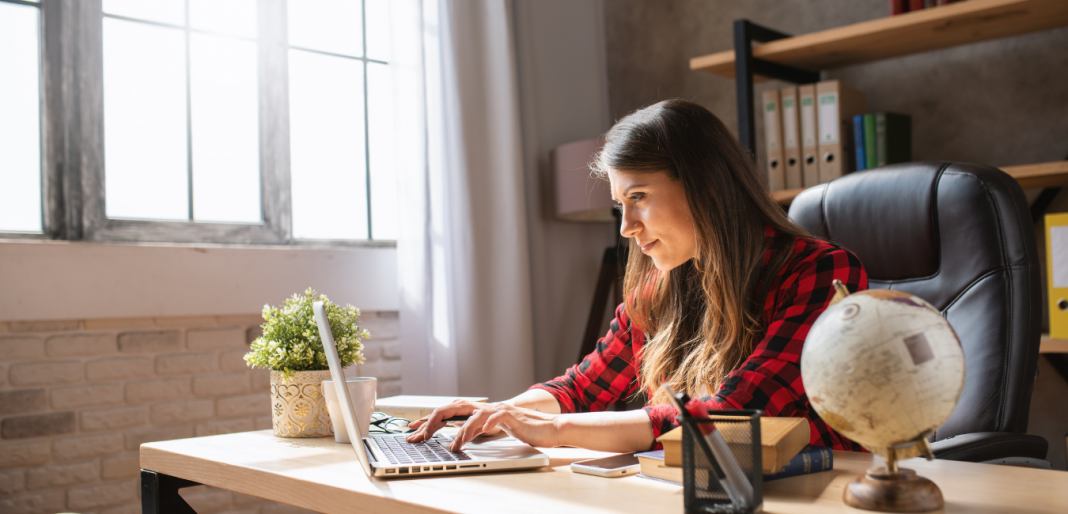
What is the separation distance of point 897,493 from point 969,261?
2.73 ft

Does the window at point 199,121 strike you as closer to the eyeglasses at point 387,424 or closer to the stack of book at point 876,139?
the eyeglasses at point 387,424

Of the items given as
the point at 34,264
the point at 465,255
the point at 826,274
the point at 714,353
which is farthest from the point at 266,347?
the point at 465,255

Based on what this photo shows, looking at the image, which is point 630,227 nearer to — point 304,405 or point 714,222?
point 714,222

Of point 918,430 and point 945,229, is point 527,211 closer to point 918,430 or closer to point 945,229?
point 945,229

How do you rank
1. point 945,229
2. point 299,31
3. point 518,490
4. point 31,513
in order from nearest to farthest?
Answer: point 518,490, point 945,229, point 31,513, point 299,31

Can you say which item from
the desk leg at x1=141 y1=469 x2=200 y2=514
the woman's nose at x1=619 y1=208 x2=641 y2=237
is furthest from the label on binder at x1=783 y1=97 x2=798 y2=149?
the desk leg at x1=141 y1=469 x2=200 y2=514

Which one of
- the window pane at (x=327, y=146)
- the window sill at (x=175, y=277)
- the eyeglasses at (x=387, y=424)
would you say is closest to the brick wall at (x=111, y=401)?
the window sill at (x=175, y=277)

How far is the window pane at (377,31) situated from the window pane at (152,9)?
636 mm

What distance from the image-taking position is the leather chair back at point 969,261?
1291 millimetres

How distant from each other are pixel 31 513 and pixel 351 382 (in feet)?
3.90

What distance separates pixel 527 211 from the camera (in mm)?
2883

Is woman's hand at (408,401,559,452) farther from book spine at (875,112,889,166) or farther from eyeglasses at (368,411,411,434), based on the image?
book spine at (875,112,889,166)

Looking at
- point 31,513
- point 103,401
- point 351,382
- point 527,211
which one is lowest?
point 31,513

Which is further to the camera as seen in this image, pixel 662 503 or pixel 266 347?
pixel 266 347
